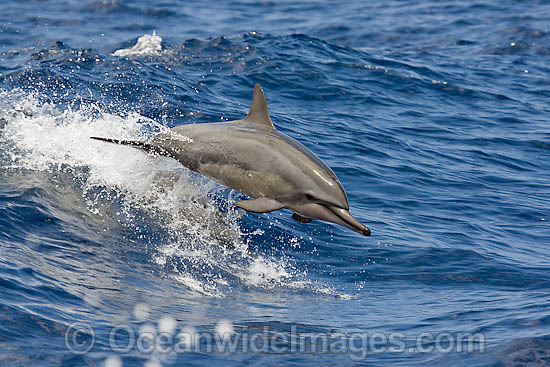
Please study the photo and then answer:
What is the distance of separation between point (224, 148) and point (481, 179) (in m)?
7.12

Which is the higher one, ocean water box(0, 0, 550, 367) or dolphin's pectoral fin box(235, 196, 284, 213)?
dolphin's pectoral fin box(235, 196, 284, 213)

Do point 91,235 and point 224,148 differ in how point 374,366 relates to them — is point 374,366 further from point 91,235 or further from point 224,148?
point 91,235

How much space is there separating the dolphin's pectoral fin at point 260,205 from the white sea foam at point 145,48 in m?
12.9

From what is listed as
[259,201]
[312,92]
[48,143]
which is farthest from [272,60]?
[259,201]

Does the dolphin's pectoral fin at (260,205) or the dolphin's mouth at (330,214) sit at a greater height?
the dolphin's pectoral fin at (260,205)

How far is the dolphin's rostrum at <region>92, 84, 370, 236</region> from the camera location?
821 cm

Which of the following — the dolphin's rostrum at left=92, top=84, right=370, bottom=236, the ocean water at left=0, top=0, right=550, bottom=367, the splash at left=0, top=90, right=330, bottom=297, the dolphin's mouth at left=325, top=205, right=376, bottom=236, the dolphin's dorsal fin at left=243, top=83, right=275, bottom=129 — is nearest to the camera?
the ocean water at left=0, top=0, right=550, bottom=367

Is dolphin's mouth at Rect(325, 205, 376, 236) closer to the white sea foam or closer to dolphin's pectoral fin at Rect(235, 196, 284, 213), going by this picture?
dolphin's pectoral fin at Rect(235, 196, 284, 213)

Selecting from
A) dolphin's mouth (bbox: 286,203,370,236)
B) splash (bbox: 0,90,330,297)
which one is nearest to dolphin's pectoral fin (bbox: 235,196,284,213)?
dolphin's mouth (bbox: 286,203,370,236)

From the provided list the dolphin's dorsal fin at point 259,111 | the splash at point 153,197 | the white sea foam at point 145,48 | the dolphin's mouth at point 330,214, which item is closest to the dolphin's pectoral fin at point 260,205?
the dolphin's mouth at point 330,214
